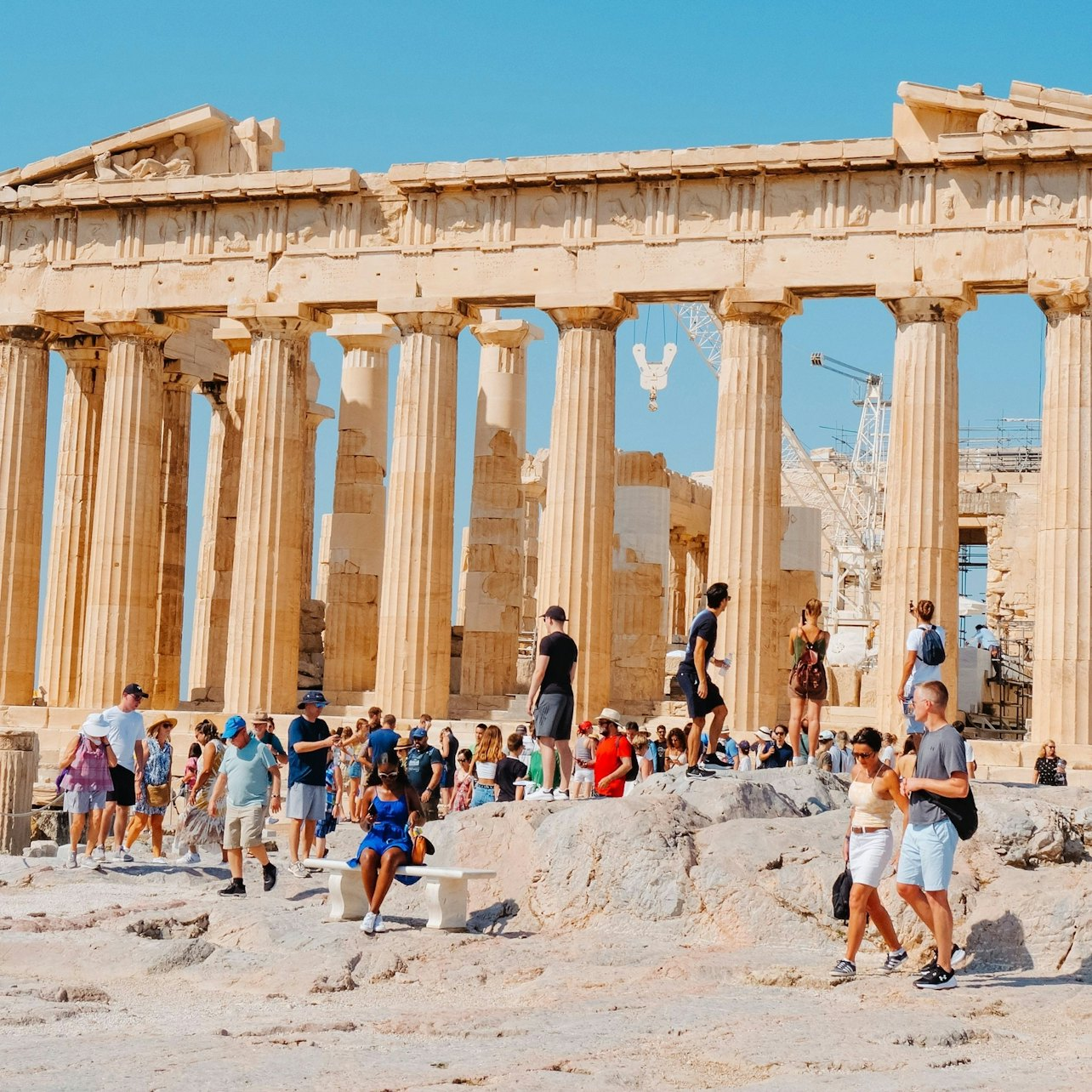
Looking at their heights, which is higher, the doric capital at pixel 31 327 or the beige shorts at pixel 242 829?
the doric capital at pixel 31 327

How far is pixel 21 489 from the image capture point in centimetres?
3559

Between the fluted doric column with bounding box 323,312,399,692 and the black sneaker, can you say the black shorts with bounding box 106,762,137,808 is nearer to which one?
the black sneaker

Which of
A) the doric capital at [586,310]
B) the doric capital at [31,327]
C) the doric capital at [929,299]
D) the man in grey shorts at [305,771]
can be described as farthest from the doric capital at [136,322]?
the man in grey shorts at [305,771]

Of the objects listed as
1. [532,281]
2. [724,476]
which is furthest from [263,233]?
[724,476]

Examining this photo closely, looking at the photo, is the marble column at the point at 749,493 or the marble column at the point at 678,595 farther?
the marble column at the point at 678,595

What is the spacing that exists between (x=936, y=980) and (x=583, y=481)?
19.7m

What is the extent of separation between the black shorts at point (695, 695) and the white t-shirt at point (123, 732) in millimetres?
5928

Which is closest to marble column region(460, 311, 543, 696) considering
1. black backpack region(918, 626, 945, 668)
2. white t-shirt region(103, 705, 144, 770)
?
white t-shirt region(103, 705, 144, 770)

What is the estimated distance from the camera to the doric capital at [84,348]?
37812 millimetres

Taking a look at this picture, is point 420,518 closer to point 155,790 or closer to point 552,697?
point 155,790

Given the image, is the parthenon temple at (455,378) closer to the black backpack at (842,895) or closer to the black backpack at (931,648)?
the black backpack at (931,648)

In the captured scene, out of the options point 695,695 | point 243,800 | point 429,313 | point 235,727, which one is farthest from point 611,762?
point 429,313

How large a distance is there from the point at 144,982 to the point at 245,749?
3980 mm

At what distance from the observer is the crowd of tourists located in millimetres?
12898
